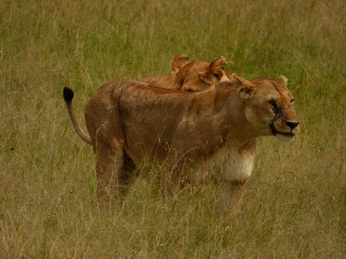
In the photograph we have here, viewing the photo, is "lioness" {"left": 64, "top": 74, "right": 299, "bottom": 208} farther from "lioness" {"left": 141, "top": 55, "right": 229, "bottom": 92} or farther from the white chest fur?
"lioness" {"left": 141, "top": 55, "right": 229, "bottom": 92}

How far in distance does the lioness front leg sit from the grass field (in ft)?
0.24

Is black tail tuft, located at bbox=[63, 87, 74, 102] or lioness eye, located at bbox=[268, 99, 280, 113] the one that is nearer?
lioness eye, located at bbox=[268, 99, 280, 113]

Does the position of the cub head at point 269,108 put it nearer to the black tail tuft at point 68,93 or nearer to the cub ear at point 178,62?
the black tail tuft at point 68,93

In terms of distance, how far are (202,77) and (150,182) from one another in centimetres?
153

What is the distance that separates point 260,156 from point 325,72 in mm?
2038

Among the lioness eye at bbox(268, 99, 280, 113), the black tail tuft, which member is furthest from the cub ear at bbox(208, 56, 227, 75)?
the lioness eye at bbox(268, 99, 280, 113)

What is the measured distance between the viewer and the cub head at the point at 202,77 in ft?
22.9

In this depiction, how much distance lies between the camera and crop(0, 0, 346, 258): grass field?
17.0ft

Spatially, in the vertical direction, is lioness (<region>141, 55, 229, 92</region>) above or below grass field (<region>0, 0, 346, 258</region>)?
above

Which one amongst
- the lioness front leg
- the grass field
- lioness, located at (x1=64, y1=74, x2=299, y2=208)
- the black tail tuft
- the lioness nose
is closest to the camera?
the grass field

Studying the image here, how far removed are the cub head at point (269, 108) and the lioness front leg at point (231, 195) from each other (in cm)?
32

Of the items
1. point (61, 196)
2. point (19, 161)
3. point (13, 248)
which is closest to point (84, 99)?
point (19, 161)

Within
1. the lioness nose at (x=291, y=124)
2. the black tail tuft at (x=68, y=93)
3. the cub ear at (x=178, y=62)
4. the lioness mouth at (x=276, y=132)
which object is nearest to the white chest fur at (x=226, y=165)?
the lioness mouth at (x=276, y=132)

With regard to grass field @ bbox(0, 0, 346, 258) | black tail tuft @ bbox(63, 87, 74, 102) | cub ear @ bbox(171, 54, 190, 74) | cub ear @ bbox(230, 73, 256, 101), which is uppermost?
cub ear @ bbox(230, 73, 256, 101)
